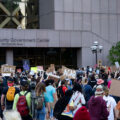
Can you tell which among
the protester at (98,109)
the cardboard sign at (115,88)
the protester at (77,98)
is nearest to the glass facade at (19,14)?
the cardboard sign at (115,88)

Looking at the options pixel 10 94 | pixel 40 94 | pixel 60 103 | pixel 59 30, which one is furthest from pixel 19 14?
pixel 60 103

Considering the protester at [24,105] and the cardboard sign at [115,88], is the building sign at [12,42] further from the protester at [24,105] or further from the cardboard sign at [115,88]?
the cardboard sign at [115,88]

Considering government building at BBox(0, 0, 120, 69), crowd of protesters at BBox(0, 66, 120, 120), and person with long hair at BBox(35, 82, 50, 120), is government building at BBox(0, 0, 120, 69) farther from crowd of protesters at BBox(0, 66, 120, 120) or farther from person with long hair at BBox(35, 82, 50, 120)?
person with long hair at BBox(35, 82, 50, 120)

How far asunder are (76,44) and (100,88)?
34.2m

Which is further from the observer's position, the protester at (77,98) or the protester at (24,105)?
the protester at (24,105)

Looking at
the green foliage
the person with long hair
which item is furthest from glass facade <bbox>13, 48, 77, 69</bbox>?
the person with long hair

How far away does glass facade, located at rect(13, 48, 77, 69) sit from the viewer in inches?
1720

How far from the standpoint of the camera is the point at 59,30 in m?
42.3

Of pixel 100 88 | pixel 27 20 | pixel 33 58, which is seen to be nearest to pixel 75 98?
pixel 100 88

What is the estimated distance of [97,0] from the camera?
45.3 metres

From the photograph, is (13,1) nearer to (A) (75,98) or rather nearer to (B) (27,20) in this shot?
(B) (27,20)

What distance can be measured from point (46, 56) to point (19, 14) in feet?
20.2

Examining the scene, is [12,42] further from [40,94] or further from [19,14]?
[40,94]

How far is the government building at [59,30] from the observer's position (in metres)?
41.8
